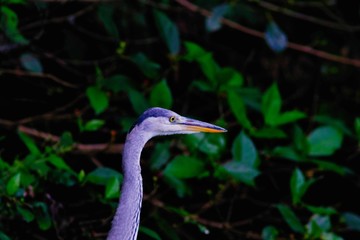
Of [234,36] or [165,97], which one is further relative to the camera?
[234,36]

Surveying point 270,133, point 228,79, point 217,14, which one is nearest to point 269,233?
point 270,133

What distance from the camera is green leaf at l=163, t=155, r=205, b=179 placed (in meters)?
3.81

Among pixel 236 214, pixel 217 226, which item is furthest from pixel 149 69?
pixel 236 214

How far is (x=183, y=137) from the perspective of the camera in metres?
4.00

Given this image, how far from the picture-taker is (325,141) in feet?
13.7

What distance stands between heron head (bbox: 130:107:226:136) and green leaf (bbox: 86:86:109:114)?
0.75 meters

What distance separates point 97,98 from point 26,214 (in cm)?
89

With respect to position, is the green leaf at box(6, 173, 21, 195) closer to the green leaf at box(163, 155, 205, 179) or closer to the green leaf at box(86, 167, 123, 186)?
the green leaf at box(86, 167, 123, 186)

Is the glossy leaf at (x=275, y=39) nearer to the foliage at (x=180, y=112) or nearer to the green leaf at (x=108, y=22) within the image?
the foliage at (x=180, y=112)

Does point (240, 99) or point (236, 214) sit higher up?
point (240, 99)

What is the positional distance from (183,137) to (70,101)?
3.11 feet


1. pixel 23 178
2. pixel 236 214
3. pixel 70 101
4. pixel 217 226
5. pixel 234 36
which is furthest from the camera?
pixel 234 36

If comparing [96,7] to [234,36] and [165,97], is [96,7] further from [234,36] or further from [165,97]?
[234,36]

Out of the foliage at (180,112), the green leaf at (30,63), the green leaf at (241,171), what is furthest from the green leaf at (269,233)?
the green leaf at (30,63)
